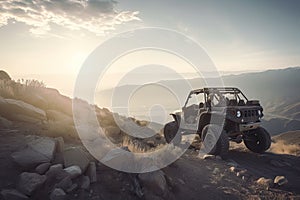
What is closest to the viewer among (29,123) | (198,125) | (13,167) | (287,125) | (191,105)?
(13,167)

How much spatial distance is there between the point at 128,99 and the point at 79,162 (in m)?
6.64

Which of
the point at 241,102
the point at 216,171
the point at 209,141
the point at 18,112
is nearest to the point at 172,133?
the point at 209,141

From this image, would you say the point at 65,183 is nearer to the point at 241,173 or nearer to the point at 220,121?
the point at 241,173

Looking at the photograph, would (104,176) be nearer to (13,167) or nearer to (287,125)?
(13,167)

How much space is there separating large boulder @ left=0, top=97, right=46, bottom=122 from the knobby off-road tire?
6.03 metres

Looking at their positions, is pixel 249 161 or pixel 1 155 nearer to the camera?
pixel 1 155

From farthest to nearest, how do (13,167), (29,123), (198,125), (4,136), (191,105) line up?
(191,105)
(198,125)
(29,123)
(4,136)
(13,167)

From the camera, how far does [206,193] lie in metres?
5.80

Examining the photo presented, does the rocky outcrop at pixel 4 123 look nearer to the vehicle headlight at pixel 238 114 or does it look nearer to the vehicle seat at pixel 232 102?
the vehicle headlight at pixel 238 114

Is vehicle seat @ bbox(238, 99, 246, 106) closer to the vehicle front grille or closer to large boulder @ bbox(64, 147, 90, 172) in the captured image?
the vehicle front grille

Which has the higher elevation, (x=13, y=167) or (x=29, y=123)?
(x=29, y=123)

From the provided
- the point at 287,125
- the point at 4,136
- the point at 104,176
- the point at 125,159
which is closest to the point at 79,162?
the point at 104,176

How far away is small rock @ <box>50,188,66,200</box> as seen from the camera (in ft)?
14.7

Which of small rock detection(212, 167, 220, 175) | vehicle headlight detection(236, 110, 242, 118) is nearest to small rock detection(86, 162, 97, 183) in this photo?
small rock detection(212, 167, 220, 175)
